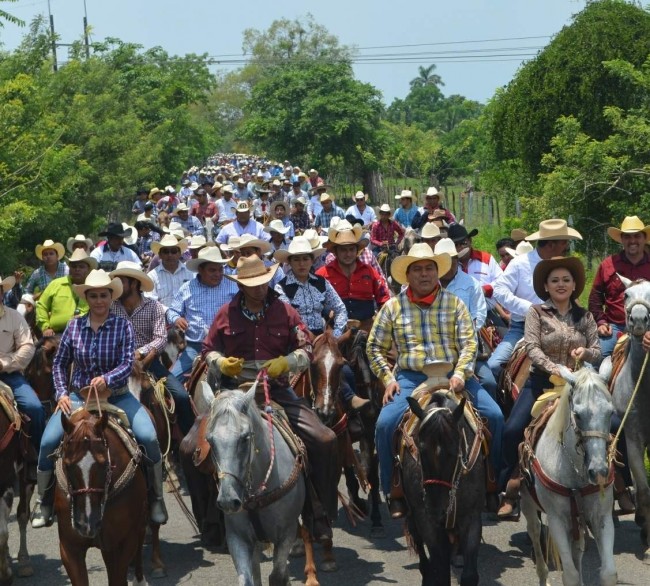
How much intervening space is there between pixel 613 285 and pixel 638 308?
1896mm

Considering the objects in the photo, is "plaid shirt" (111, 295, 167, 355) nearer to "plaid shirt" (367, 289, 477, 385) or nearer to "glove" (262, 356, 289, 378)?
"glove" (262, 356, 289, 378)

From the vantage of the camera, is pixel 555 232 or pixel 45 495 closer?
pixel 45 495

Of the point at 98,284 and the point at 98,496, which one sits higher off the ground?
the point at 98,284

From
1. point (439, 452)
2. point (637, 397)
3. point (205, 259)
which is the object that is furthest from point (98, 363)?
point (637, 397)

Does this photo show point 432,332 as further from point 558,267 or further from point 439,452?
point 439,452

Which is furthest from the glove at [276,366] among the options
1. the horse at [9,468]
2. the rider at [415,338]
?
the horse at [9,468]

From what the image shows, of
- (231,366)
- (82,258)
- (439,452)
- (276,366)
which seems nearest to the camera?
(439,452)

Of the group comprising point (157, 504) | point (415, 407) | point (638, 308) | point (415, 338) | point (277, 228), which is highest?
point (277, 228)

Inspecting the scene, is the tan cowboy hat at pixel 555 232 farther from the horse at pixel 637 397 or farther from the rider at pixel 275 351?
the rider at pixel 275 351

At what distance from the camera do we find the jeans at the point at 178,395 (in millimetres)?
11602

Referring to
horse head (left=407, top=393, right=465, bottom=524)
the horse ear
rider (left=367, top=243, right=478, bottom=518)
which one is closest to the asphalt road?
rider (left=367, top=243, right=478, bottom=518)

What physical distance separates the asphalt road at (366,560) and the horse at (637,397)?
1.50 ft

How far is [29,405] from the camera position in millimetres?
10602

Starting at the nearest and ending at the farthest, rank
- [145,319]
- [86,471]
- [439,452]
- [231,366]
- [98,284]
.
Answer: [86,471] < [439,452] < [231,366] < [98,284] < [145,319]
